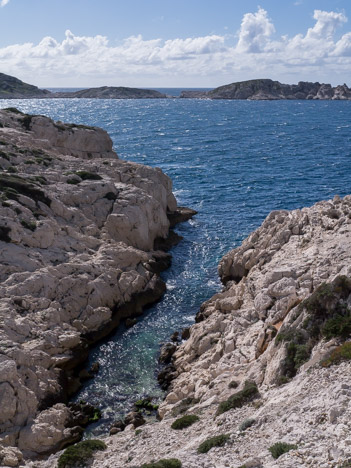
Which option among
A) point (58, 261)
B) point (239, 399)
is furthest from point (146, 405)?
point (58, 261)

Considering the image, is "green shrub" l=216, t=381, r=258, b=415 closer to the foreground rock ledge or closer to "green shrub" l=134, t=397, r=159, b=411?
"green shrub" l=134, t=397, r=159, b=411

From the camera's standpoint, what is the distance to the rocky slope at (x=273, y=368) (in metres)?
18.0

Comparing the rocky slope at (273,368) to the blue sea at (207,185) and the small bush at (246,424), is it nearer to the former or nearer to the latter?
the small bush at (246,424)

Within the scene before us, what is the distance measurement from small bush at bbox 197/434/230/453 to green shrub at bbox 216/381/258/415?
3.53 meters

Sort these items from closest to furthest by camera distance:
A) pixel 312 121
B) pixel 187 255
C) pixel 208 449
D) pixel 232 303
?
pixel 208 449 < pixel 232 303 < pixel 187 255 < pixel 312 121

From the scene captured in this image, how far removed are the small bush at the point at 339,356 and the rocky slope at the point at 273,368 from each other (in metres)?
0.04

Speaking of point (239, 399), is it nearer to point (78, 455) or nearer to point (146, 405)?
point (78, 455)

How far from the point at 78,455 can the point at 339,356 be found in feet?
42.3

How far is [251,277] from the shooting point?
3928 centimetres

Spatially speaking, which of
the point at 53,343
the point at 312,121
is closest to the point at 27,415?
the point at 53,343

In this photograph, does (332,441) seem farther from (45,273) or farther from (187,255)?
(187,255)

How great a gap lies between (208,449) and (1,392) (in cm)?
A: 1507

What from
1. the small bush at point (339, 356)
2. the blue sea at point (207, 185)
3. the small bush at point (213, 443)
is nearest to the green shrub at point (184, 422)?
the small bush at point (213, 443)

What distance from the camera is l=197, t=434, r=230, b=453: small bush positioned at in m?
19.5
